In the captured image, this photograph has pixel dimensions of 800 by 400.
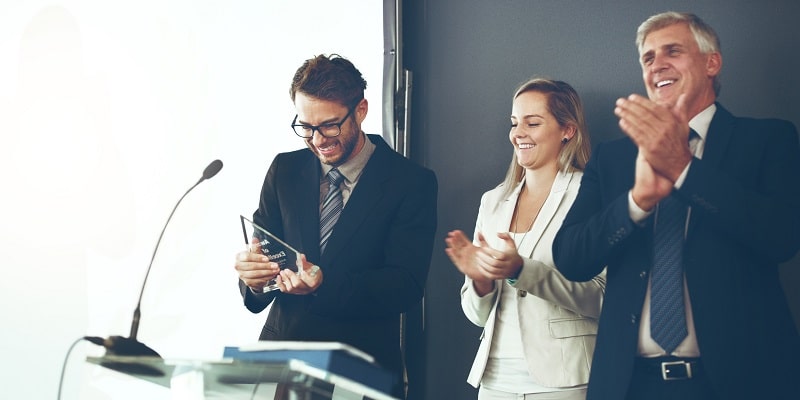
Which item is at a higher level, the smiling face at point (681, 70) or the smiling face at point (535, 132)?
the smiling face at point (681, 70)

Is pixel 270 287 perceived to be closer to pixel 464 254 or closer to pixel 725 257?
pixel 464 254

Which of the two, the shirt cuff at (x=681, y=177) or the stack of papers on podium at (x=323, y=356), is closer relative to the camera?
the stack of papers on podium at (x=323, y=356)

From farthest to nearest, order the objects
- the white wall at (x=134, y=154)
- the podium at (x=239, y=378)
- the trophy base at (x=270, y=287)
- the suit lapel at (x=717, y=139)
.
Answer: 1. the white wall at (x=134, y=154)
2. the trophy base at (x=270, y=287)
3. the suit lapel at (x=717, y=139)
4. the podium at (x=239, y=378)

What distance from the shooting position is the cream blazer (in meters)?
2.46

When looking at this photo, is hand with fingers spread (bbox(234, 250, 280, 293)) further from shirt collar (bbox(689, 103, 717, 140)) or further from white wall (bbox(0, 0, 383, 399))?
shirt collar (bbox(689, 103, 717, 140))

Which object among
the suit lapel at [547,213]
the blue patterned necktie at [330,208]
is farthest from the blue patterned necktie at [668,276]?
the blue patterned necktie at [330,208]

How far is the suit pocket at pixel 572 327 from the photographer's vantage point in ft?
8.16

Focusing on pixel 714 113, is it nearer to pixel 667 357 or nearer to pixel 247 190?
pixel 667 357

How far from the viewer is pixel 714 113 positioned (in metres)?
2.37

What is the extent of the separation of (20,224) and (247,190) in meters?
0.82

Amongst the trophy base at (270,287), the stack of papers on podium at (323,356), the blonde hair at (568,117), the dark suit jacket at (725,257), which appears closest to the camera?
the stack of papers on podium at (323,356)

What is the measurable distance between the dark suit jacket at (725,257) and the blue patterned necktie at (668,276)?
2 centimetres

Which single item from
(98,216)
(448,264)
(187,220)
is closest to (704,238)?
(448,264)

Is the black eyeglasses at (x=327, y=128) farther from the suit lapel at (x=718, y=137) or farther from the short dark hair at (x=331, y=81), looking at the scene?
the suit lapel at (x=718, y=137)
